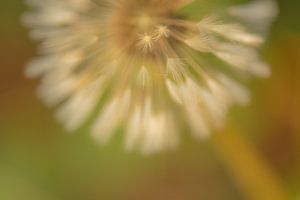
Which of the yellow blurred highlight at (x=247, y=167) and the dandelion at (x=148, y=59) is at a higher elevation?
the dandelion at (x=148, y=59)

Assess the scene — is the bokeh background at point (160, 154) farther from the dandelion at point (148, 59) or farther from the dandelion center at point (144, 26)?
the dandelion center at point (144, 26)

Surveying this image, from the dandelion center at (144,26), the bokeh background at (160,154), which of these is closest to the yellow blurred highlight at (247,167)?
the bokeh background at (160,154)

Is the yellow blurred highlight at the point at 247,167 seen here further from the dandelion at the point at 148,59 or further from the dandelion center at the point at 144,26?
the dandelion center at the point at 144,26

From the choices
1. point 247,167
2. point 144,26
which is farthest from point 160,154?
point 144,26

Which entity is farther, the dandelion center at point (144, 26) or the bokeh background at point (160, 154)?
the bokeh background at point (160, 154)

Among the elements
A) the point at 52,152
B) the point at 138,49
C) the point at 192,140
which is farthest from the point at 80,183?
the point at 138,49

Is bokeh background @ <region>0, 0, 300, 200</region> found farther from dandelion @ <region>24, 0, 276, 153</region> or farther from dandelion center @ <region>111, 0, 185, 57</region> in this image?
dandelion center @ <region>111, 0, 185, 57</region>

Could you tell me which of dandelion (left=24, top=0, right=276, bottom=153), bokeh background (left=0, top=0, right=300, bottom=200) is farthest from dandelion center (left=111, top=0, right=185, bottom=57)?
bokeh background (left=0, top=0, right=300, bottom=200)
